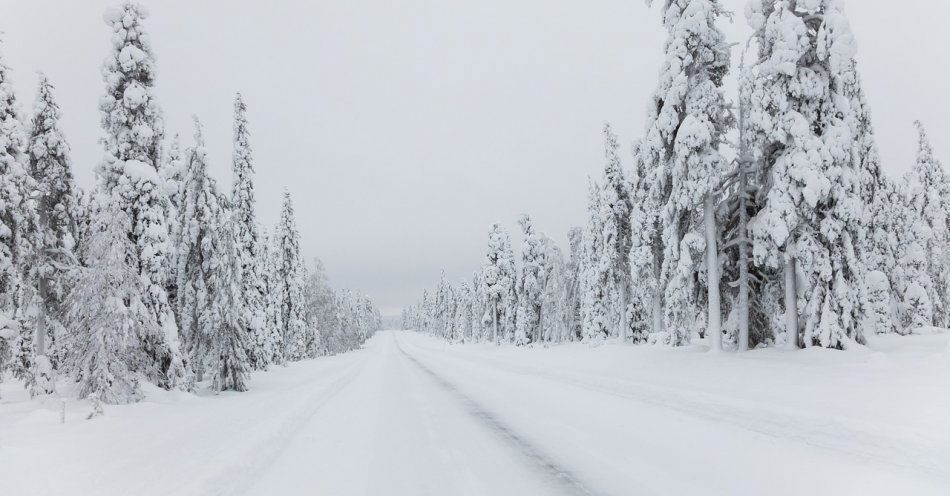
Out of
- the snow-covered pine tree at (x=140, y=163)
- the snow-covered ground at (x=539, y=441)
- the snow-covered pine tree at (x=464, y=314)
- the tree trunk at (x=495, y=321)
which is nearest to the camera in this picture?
the snow-covered ground at (x=539, y=441)

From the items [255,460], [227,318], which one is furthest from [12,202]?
[255,460]

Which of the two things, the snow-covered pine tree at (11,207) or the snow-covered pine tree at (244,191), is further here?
the snow-covered pine tree at (244,191)

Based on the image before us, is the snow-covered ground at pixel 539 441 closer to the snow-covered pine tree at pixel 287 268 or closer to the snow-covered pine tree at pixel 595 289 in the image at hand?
the snow-covered pine tree at pixel 595 289

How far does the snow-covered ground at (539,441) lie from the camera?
6.65 m

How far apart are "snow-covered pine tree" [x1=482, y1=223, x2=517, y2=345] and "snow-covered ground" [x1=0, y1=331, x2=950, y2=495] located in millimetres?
50294

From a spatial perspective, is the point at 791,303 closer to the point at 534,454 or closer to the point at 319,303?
the point at 534,454

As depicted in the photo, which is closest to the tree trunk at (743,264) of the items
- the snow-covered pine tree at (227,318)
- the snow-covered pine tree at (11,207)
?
the snow-covered pine tree at (227,318)

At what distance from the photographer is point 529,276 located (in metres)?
61.3

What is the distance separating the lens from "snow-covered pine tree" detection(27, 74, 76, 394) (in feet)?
72.5

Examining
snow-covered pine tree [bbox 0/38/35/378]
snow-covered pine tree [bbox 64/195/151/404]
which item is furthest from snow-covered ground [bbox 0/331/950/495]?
snow-covered pine tree [bbox 0/38/35/378]

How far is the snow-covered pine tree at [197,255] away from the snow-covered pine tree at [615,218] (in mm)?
26865

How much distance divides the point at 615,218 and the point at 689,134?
19.0 m

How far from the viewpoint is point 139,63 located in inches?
798

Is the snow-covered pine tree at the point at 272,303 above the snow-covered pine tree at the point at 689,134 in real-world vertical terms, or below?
below
